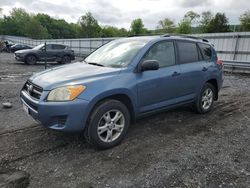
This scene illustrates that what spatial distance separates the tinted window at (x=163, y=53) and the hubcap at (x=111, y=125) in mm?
1137

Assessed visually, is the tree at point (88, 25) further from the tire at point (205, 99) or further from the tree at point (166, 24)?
the tire at point (205, 99)

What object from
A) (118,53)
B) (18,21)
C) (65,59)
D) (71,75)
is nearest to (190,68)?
(118,53)

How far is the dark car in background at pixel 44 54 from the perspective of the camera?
16812 millimetres

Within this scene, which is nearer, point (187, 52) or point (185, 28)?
point (187, 52)

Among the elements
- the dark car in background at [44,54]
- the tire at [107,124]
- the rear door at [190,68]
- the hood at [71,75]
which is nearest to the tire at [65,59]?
the dark car in background at [44,54]

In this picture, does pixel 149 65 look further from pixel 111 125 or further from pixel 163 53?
pixel 111 125

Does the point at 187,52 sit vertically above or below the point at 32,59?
above

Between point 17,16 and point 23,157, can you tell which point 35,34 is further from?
point 23,157

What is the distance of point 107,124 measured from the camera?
3.82m

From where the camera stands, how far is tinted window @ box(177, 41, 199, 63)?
4953mm

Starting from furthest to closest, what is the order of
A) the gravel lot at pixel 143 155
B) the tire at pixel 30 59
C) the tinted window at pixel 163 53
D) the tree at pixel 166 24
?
the tree at pixel 166 24 < the tire at pixel 30 59 < the tinted window at pixel 163 53 < the gravel lot at pixel 143 155

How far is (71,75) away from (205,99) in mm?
3296

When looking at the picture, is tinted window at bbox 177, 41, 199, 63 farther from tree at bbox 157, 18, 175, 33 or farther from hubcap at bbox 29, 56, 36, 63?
tree at bbox 157, 18, 175, 33

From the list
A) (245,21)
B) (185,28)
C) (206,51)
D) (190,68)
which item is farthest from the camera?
(185,28)
